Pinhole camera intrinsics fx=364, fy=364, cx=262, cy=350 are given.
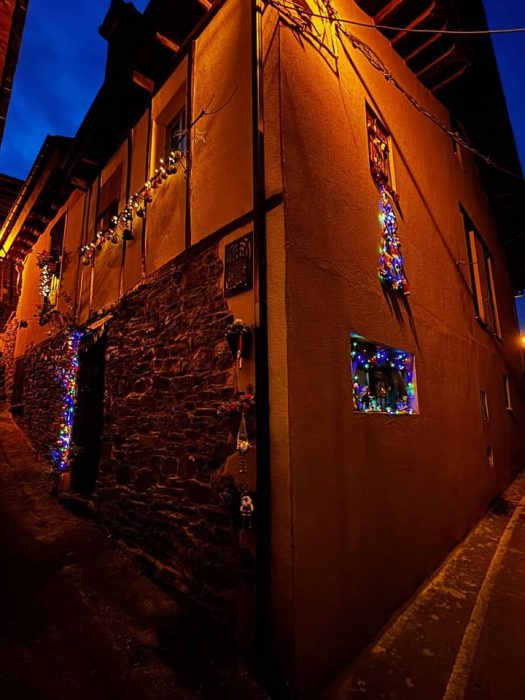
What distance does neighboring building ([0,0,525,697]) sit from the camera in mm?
2895

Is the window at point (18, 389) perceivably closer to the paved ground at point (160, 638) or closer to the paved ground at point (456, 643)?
the paved ground at point (160, 638)

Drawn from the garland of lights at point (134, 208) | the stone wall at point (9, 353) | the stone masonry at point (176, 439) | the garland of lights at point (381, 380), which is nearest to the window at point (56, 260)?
the garland of lights at point (134, 208)

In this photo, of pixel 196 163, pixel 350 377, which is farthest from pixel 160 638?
pixel 196 163

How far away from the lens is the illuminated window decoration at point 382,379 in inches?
151

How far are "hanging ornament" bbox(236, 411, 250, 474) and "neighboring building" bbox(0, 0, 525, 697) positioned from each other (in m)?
0.02

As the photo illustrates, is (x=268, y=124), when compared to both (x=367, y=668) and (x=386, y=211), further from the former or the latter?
(x=367, y=668)

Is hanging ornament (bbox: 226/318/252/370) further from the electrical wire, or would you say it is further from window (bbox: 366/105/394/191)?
the electrical wire

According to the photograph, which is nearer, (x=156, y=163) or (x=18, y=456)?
(x=156, y=163)

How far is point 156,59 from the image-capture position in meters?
5.30

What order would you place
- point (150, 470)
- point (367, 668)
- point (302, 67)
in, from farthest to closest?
point (150, 470) → point (302, 67) → point (367, 668)

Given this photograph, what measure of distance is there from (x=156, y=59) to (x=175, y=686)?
284 inches

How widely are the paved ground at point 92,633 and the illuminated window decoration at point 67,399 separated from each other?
1.83 meters

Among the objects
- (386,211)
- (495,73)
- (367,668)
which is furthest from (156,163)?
(495,73)

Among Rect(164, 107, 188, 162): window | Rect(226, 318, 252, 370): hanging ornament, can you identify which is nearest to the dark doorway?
Rect(164, 107, 188, 162): window
